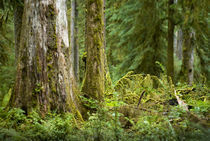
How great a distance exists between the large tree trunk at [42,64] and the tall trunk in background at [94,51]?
2.81 ft

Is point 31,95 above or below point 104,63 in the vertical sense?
below

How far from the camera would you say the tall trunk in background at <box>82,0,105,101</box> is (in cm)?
441

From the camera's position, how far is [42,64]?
3.44 m

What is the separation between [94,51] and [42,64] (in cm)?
146

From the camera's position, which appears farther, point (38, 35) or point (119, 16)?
point (119, 16)

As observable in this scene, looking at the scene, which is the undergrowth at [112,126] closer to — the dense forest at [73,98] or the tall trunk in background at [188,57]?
the dense forest at [73,98]

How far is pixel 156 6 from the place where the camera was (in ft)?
28.0

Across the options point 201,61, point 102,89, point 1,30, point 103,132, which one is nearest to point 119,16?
point 201,61

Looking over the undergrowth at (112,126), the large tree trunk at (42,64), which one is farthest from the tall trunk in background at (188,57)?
the large tree trunk at (42,64)

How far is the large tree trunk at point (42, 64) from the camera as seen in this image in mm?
3385

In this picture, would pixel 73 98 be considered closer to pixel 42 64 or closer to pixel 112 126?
pixel 42 64

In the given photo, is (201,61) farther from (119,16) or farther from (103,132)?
(103,132)

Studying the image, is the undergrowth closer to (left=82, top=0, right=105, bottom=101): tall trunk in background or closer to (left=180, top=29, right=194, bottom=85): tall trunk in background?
(left=82, top=0, right=105, bottom=101): tall trunk in background

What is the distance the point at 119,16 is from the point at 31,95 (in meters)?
8.07
